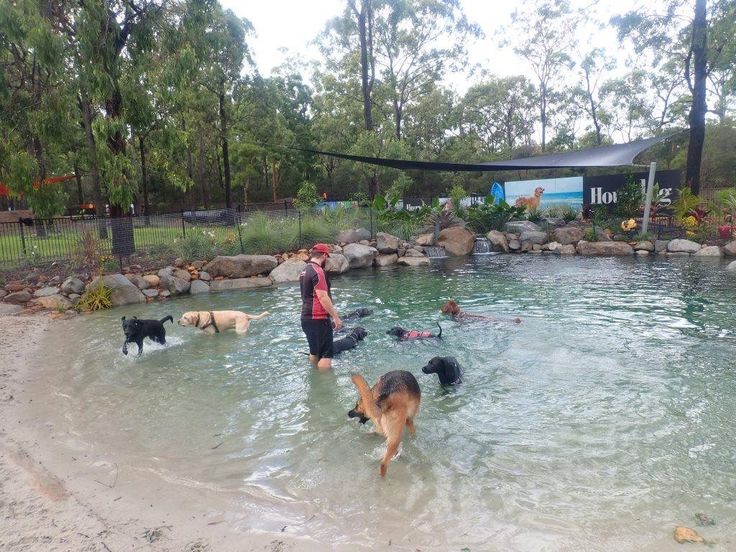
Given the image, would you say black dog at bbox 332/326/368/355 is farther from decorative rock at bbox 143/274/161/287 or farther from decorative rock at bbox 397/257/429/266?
decorative rock at bbox 397/257/429/266

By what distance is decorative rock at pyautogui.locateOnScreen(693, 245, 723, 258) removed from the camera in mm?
14967

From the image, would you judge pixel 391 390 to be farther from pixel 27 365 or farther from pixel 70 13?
pixel 70 13

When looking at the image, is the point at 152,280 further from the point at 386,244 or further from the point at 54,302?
the point at 386,244

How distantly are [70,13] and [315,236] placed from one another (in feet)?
28.8

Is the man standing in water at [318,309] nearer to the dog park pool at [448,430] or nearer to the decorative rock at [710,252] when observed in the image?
the dog park pool at [448,430]

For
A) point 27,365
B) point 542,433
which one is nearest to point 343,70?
point 27,365

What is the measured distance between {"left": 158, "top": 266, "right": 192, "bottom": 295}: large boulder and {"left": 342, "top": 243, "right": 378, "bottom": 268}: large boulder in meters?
4.89

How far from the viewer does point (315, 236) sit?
16281 mm

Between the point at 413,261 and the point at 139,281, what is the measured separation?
8.30 m

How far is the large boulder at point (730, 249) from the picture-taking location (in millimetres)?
14604

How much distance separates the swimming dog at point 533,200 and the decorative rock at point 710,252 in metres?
7.57

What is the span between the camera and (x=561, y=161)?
1583 cm

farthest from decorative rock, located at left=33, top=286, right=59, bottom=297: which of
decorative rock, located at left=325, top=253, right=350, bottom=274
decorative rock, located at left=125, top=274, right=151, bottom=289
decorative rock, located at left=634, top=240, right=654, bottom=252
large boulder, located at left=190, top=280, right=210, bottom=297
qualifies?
decorative rock, located at left=634, top=240, right=654, bottom=252

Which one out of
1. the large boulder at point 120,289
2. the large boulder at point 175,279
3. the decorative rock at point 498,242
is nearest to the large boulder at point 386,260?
the decorative rock at point 498,242
